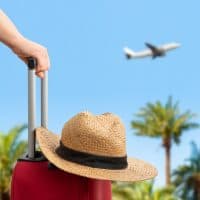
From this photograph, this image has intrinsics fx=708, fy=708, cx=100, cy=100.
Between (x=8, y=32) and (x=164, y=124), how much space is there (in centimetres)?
3285

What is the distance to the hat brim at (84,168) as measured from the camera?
201 centimetres

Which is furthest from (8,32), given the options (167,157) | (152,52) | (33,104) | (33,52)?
(152,52)

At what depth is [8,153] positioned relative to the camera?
78.7 feet

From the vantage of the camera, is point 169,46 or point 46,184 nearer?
point 46,184

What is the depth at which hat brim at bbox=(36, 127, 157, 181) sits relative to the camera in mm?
2008

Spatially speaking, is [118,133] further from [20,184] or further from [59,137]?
[20,184]

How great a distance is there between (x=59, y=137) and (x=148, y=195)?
89.3 feet

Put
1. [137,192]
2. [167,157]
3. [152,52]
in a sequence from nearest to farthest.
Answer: [137,192], [167,157], [152,52]

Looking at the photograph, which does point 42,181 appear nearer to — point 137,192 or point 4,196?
point 4,196

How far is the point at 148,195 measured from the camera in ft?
95.5

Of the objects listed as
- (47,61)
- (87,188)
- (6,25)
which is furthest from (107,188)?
(6,25)

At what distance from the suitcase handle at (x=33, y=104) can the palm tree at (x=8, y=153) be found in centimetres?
2128

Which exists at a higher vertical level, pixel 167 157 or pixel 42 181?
pixel 42 181

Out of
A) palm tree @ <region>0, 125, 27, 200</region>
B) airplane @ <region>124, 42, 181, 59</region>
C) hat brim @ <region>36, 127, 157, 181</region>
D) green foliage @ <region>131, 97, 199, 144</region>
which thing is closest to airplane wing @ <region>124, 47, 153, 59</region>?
airplane @ <region>124, 42, 181, 59</region>
